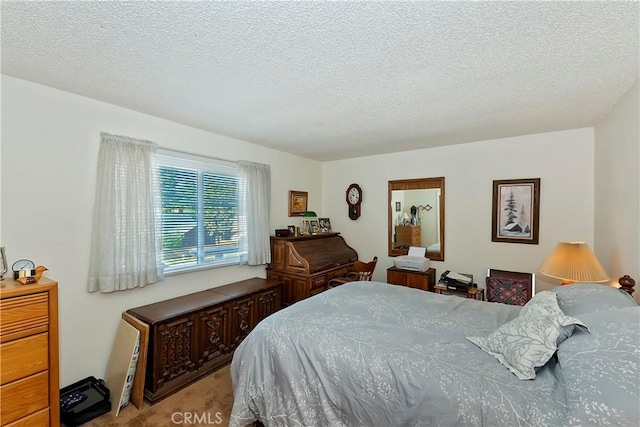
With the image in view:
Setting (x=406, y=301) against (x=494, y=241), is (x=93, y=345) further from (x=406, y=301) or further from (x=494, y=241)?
(x=494, y=241)

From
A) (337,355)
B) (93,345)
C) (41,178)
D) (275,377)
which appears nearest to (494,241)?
(337,355)

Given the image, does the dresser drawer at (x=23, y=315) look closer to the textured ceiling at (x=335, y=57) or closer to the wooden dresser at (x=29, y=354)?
the wooden dresser at (x=29, y=354)

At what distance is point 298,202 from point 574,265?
3193 millimetres

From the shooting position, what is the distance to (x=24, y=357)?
1.59 metres

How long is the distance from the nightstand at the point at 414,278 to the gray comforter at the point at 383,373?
4.03 feet

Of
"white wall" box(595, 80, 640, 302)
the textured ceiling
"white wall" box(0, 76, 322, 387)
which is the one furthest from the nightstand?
"white wall" box(0, 76, 322, 387)

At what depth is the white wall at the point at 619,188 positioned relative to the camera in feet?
6.16

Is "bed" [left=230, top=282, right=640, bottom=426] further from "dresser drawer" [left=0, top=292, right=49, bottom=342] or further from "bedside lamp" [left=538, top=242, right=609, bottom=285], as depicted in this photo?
"dresser drawer" [left=0, top=292, right=49, bottom=342]

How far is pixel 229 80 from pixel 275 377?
1.93 metres

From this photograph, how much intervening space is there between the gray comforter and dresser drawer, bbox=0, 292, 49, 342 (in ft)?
3.86

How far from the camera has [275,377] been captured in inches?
67.1

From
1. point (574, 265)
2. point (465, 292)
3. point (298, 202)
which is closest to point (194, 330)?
point (298, 202)

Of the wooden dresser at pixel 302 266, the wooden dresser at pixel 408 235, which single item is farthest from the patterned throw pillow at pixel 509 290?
the wooden dresser at pixel 302 266

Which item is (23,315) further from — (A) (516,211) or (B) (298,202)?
(A) (516,211)
